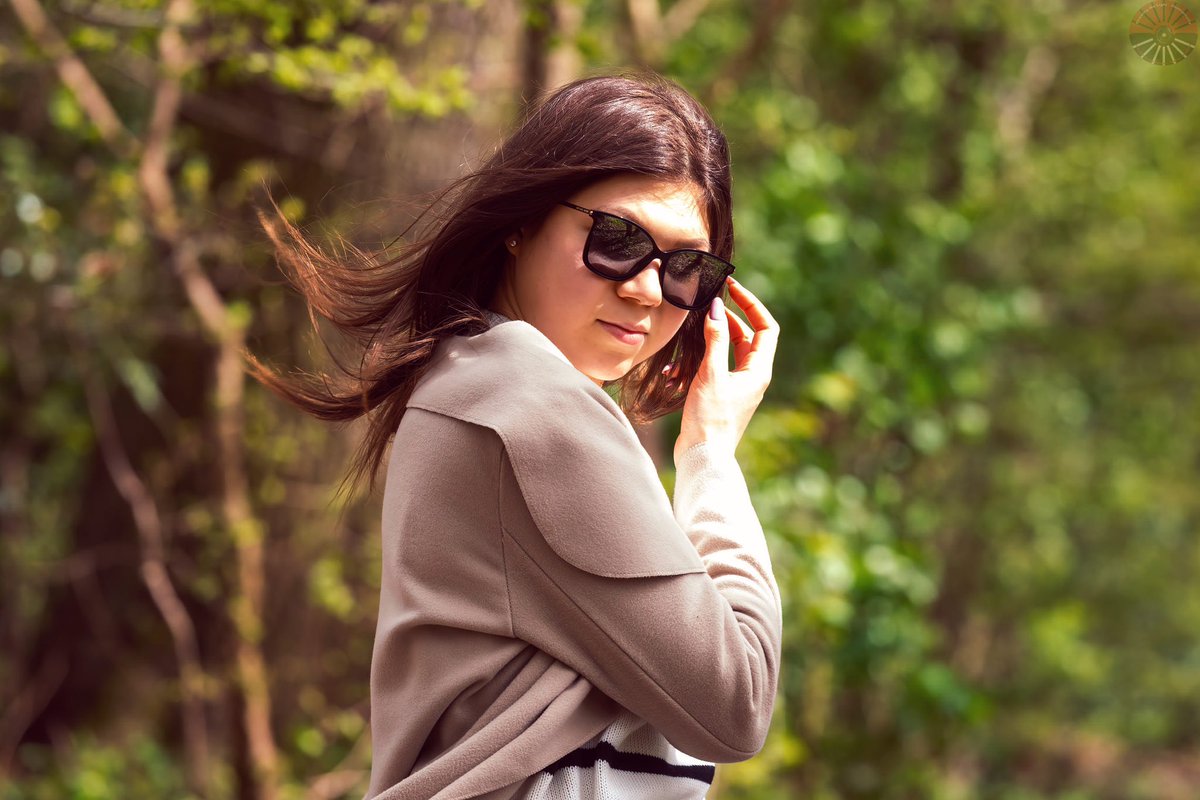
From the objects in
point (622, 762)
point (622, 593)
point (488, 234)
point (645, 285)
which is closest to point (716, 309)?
point (645, 285)

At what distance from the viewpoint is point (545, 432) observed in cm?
142

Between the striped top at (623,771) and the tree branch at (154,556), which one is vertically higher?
the striped top at (623,771)

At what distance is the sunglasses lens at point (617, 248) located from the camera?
156cm

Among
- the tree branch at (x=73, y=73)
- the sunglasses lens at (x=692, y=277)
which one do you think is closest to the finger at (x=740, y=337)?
the sunglasses lens at (x=692, y=277)

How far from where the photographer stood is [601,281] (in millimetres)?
1584

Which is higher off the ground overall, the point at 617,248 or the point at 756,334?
the point at 617,248

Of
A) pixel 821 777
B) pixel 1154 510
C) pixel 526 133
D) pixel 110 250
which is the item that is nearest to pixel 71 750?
pixel 110 250

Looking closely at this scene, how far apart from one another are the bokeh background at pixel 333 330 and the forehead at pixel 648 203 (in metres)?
0.57

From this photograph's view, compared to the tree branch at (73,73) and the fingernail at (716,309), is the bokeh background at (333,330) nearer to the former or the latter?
the tree branch at (73,73)

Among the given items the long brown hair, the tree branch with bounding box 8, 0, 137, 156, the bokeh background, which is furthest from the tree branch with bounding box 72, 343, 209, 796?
the long brown hair

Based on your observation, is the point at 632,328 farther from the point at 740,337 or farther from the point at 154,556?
the point at 154,556

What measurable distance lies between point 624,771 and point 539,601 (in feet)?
0.71

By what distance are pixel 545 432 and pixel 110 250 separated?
2.68 m

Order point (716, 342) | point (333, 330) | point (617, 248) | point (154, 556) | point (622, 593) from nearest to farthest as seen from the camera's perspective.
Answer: point (622, 593) < point (617, 248) < point (716, 342) < point (333, 330) < point (154, 556)
